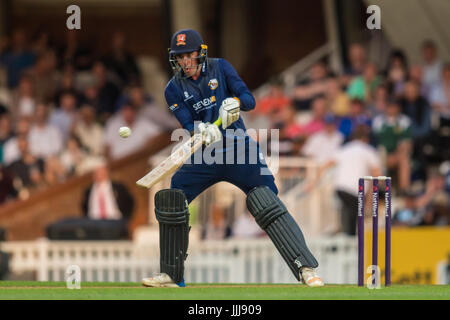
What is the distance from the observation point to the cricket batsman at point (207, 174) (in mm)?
7422

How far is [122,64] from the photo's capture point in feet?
52.2

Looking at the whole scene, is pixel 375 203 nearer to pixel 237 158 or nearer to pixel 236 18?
pixel 237 158

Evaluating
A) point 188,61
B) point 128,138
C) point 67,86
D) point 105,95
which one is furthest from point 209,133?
point 67,86

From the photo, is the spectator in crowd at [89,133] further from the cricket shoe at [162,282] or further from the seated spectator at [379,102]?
the cricket shoe at [162,282]

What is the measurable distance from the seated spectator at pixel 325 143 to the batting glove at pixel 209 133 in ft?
19.3

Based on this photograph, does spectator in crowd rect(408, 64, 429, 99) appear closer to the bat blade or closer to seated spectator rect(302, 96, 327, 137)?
seated spectator rect(302, 96, 327, 137)

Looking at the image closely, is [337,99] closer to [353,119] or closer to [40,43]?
[353,119]

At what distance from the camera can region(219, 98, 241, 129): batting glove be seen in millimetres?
7262

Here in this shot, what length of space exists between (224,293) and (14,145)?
7.72 metres

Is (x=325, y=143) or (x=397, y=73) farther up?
(x=397, y=73)

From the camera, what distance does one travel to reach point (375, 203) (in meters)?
7.34

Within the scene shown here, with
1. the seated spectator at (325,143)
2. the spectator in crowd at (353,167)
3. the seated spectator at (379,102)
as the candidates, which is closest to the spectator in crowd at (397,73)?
the seated spectator at (379,102)
